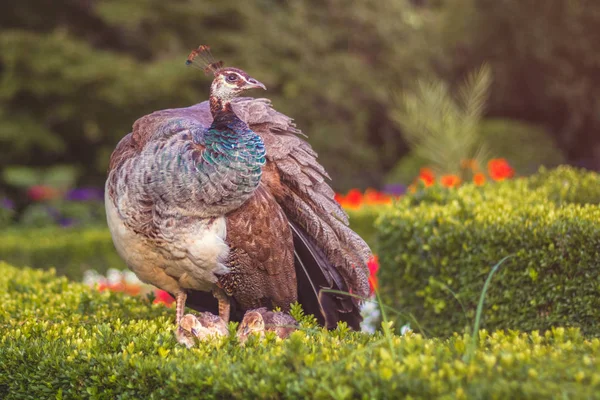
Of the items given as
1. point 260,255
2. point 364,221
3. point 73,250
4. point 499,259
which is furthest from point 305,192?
point 73,250

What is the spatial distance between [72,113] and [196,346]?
34.6ft

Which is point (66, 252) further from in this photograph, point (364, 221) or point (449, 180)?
point (449, 180)

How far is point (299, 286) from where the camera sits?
14.1ft

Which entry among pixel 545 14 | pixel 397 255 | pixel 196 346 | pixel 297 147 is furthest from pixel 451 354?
pixel 545 14

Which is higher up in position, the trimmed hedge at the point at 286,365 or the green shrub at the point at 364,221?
the green shrub at the point at 364,221

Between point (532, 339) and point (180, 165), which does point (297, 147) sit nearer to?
point (180, 165)

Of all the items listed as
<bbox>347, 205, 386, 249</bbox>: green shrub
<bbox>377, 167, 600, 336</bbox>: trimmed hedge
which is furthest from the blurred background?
<bbox>377, 167, 600, 336</bbox>: trimmed hedge

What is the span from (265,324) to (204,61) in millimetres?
1386

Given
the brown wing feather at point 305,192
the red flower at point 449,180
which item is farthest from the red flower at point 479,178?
the brown wing feather at point 305,192

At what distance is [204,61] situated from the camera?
12.9ft

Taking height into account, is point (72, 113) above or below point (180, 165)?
above

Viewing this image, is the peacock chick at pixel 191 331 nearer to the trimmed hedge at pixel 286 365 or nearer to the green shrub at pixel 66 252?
the trimmed hedge at pixel 286 365

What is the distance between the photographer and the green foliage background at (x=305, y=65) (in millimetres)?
12656

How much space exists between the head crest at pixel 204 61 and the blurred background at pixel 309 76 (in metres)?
7.60
